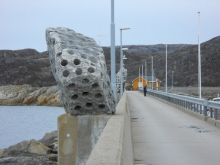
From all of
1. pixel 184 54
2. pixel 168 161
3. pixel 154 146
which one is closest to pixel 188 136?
pixel 154 146

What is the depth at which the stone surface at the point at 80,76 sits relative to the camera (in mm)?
8344

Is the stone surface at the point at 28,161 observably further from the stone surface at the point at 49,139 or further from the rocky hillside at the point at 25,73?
the rocky hillside at the point at 25,73

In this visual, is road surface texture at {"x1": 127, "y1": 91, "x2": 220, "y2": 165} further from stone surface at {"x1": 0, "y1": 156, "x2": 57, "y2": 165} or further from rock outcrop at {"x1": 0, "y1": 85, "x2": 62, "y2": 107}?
rock outcrop at {"x1": 0, "y1": 85, "x2": 62, "y2": 107}

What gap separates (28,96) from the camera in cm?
9831

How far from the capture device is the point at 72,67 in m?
8.39

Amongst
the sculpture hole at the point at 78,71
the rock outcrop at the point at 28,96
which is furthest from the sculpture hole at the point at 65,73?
the rock outcrop at the point at 28,96

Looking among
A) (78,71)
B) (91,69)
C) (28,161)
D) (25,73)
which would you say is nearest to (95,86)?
(91,69)

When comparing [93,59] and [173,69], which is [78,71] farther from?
[173,69]

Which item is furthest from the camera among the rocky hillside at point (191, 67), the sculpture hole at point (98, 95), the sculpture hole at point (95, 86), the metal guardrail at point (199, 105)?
the rocky hillside at point (191, 67)

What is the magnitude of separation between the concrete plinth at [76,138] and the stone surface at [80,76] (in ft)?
1.28

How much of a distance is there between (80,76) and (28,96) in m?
93.1

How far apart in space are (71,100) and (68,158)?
152 centimetres

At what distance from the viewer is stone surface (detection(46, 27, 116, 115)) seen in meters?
8.34

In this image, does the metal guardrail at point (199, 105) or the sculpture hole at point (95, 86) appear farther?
the metal guardrail at point (199, 105)
